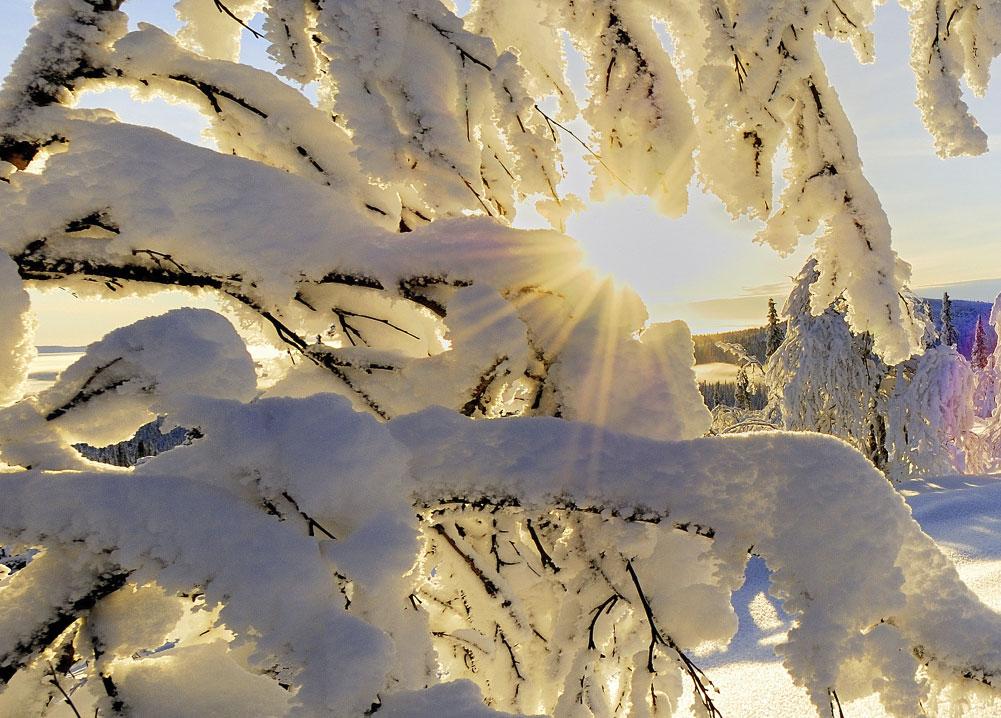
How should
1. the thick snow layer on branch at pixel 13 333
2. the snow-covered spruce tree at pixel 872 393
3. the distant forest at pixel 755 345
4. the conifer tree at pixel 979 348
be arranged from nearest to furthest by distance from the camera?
the thick snow layer on branch at pixel 13 333, the snow-covered spruce tree at pixel 872 393, the distant forest at pixel 755 345, the conifer tree at pixel 979 348

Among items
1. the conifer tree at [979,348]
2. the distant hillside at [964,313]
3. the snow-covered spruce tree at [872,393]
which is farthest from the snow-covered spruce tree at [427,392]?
the distant hillside at [964,313]

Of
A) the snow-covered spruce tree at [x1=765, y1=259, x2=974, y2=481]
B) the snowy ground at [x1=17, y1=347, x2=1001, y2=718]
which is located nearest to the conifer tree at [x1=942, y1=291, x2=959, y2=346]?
the snow-covered spruce tree at [x1=765, y1=259, x2=974, y2=481]

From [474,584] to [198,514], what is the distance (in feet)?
3.58

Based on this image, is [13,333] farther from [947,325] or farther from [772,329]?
[947,325]

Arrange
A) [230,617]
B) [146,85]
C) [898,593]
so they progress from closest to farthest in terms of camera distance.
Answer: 1. [230,617]
2. [898,593]
3. [146,85]

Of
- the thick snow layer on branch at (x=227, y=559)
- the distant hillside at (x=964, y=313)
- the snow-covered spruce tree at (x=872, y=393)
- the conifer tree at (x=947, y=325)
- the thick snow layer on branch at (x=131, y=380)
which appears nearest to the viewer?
the thick snow layer on branch at (x=227, y=559)

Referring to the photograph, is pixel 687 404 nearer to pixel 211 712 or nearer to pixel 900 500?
pixel 900 500

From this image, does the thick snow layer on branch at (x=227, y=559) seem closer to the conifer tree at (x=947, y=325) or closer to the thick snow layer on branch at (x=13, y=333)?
the thick snow layer on branch at (x=13, y=333)

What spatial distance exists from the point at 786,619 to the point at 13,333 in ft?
15.2

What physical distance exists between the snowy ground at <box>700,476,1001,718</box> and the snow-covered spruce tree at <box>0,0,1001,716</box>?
58 cm

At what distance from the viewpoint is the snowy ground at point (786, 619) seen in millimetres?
3033

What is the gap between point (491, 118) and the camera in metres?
2.01

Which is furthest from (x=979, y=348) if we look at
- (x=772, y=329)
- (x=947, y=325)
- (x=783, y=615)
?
(x=783, y=615)

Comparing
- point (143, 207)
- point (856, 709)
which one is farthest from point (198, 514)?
point (856, 709)
